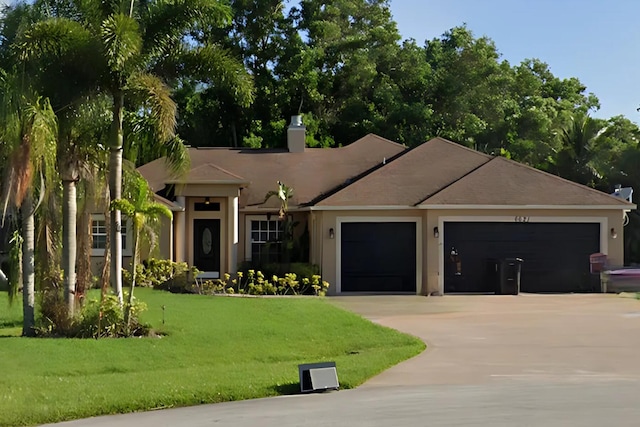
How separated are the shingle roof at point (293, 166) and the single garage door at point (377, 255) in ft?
12.6

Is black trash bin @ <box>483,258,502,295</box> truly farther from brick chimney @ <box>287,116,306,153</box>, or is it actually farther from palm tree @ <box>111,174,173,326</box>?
palm tree @ <box>111,174,173,326</box>

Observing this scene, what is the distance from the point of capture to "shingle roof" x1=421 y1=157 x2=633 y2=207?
2541 cm

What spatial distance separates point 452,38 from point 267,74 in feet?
40.1

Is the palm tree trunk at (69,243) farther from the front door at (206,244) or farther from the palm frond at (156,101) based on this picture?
the front door at (206,244)

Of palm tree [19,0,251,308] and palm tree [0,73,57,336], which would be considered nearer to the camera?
palm tree [0,73,57,336]

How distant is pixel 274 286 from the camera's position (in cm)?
2525

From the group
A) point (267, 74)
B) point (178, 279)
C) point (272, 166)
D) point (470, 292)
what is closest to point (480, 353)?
point (470, 292)

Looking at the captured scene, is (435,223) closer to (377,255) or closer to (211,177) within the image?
(377,255)

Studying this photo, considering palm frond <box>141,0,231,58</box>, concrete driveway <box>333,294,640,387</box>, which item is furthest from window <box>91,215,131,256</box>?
palm frond <box>141,0,231,58</box>

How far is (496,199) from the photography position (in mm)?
25438

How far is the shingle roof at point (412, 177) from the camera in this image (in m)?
25.9

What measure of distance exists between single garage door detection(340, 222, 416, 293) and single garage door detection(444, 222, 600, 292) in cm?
117

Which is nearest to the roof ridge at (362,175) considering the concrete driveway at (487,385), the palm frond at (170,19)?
the concrete driveway at (487,385)

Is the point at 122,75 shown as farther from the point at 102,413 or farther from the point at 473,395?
the point at 473,395
